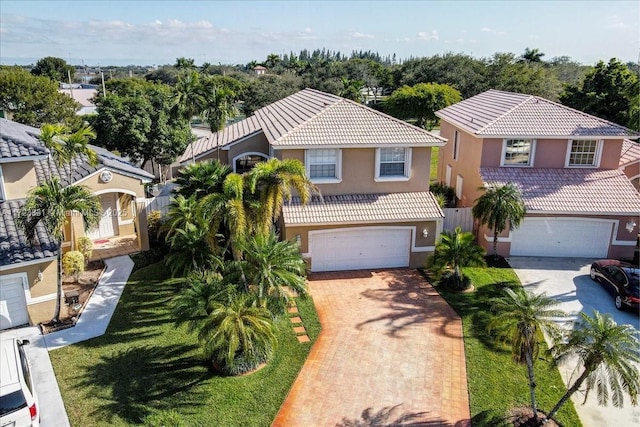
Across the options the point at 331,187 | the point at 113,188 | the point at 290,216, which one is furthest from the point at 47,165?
the point at 331,187

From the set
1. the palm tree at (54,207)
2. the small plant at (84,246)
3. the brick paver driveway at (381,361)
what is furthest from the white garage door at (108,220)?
the brick paver driveway at (381,361)

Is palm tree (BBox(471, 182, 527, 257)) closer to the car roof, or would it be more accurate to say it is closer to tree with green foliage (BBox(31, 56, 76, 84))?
the car roof

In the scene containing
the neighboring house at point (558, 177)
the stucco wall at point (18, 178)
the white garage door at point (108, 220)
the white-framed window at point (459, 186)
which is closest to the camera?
the stucco wall at point (18, 178)

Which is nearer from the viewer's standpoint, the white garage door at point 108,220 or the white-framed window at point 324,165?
the white-framed window at point 324,165


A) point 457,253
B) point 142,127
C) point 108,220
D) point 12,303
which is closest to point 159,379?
point 12,303

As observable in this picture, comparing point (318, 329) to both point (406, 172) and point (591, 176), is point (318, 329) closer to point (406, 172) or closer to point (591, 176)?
point (406, 172)

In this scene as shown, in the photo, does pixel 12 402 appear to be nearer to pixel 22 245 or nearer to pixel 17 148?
pixel 22 245

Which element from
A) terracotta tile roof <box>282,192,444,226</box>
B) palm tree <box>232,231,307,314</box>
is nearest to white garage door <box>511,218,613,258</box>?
terracotta tile roof <box>282,192,444,226</box>

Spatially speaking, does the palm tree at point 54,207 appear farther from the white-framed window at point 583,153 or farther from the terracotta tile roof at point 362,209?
the white-framed window at point 583,153
